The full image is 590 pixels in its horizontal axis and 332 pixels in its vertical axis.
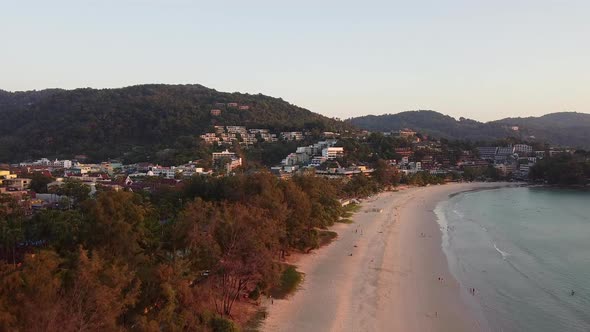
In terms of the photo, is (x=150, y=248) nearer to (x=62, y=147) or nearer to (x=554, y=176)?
(x=62, y=147)

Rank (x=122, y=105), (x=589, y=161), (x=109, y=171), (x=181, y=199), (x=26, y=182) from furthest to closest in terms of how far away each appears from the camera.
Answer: (x=122, y=105) < (x=589, y=161) < (x=109, y=171) < (x=26, y=182) < (x=181, y=199)

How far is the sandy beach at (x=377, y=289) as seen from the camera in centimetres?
2009

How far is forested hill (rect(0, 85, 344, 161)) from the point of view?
93125mm

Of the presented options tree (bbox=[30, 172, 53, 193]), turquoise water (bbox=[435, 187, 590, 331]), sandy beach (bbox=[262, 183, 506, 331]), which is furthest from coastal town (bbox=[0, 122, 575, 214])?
sandy beach (bbox=[262, 183, 506, 331])

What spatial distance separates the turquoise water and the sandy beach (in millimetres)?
1298

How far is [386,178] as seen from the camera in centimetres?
8125

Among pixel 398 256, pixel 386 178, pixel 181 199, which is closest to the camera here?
pixel 398 256

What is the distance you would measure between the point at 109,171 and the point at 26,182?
1928 cm

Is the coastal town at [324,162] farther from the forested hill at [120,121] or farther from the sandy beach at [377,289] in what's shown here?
the sandy beach at [377,289]

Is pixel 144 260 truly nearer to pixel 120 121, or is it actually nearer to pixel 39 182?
pixel 39 182

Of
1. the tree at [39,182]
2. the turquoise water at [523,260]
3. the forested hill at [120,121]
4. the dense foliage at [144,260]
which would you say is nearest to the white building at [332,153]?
the forested hill at [120,121]

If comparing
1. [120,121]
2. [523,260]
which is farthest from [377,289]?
[120,121]

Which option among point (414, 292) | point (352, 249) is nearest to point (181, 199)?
point (352, 249)

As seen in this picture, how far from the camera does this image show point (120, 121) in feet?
Result: 341
